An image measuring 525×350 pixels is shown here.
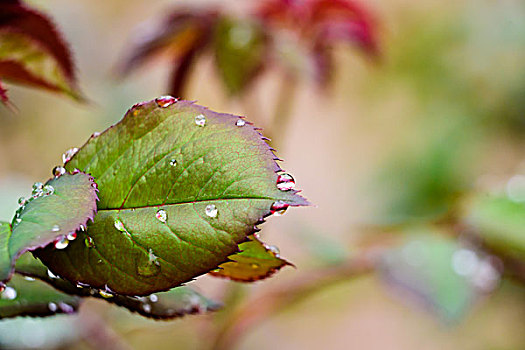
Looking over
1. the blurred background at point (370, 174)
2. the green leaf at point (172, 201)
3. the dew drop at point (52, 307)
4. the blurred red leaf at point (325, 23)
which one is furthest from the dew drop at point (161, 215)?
the blurred red leaf at point (325, 23)

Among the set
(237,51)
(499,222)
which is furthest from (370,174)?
(237,51)

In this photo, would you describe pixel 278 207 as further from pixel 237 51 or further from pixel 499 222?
pixel 499 222

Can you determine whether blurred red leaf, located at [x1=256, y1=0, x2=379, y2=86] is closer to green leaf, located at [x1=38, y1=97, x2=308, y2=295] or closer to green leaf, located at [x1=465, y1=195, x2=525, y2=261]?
green leaf, located at [x1=465, y1=195, x2=525, y2=261]

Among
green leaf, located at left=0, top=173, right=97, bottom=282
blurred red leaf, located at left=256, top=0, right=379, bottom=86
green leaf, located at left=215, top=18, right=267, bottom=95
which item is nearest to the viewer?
green leaf, located at left=0, top=173, right=97, bottom=282

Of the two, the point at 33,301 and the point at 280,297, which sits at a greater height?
the point at 280,297

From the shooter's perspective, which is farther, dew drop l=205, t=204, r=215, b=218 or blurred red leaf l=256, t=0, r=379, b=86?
blurred red leaf l=256, t=0, r=379, b=86

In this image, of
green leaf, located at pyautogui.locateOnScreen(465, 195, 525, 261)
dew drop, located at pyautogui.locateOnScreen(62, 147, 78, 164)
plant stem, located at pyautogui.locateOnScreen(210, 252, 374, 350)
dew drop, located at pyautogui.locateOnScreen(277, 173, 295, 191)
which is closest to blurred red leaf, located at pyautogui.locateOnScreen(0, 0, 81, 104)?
dew drop, located at pyautogui.locateOnScreen(62, 147, 78, 164)
